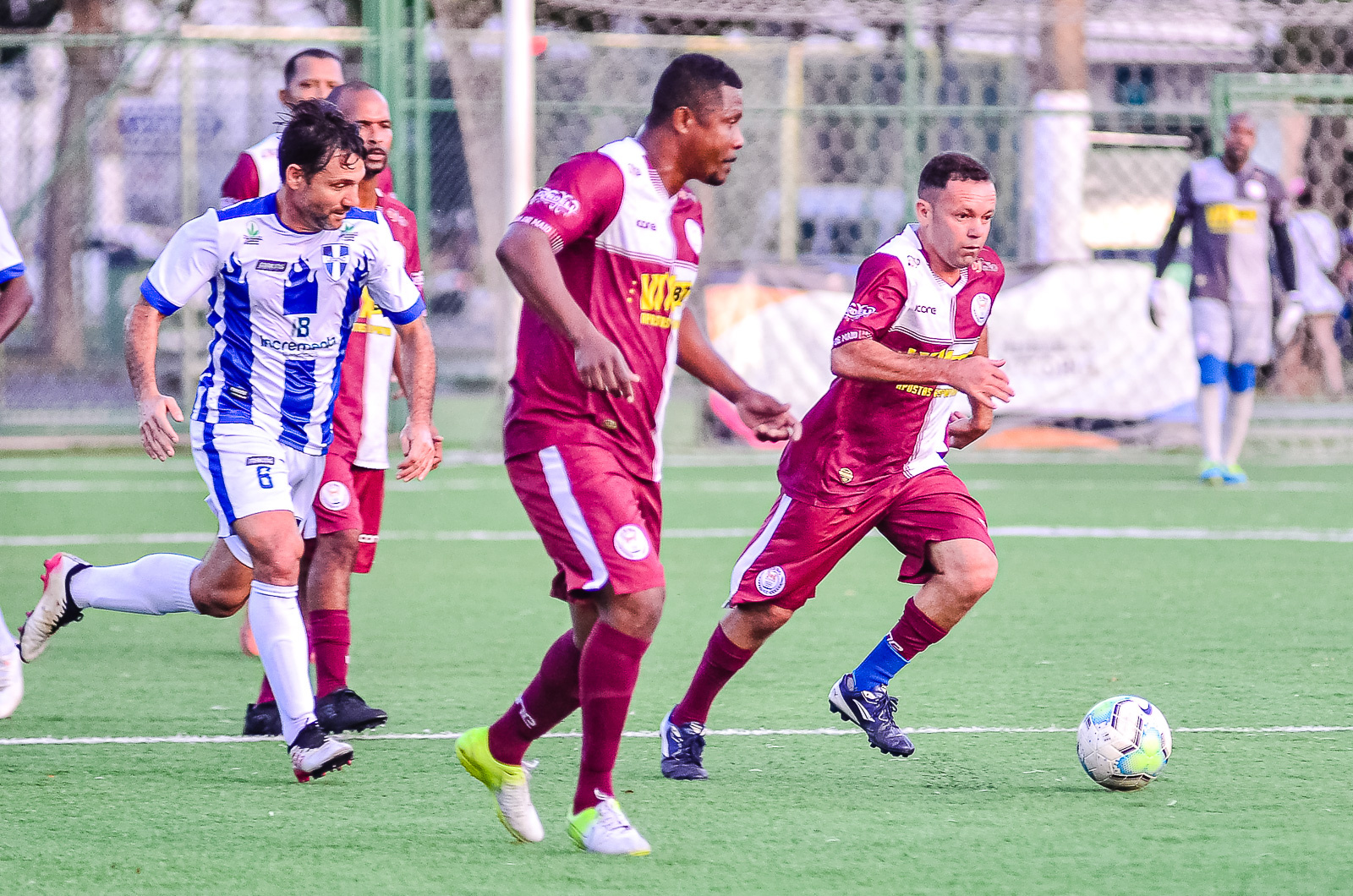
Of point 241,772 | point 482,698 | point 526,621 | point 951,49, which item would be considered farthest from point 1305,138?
point 241,772

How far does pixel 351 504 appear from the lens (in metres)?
5.64

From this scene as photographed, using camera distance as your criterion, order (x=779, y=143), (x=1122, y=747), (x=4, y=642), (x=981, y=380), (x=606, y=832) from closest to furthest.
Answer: (x=606, y=832)
(x=1122, y=747)
(x=981, y=380)
(x=4, y=642)
(x=779, y=143)

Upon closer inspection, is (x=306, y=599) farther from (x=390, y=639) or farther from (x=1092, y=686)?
(x=1092, y=686)

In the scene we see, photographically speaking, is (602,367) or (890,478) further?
(890,478)

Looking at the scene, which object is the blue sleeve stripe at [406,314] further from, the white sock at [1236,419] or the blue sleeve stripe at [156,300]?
the white sock at [1236,419]

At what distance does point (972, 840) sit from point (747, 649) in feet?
3.57

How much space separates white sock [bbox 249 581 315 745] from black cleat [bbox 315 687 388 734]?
18.3 inches

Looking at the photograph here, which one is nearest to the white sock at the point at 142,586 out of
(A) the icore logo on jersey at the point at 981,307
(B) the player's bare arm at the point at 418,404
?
(B) the player's bare arm at the point at 418,404

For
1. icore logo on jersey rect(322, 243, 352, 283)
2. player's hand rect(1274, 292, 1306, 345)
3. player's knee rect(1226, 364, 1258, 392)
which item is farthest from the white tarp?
icore logo on jersey rect(322, 243, 352, 283)

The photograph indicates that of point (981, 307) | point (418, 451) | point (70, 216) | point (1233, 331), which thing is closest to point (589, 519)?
point (418, 451)

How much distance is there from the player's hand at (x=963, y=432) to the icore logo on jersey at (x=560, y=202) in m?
1.73

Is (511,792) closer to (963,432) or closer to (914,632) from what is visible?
(914,632)

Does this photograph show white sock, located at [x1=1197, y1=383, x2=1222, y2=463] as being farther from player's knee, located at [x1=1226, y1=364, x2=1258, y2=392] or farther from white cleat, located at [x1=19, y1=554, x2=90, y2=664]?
white cleat, located at [x1=19, y1=554, x2=90, y2=664]

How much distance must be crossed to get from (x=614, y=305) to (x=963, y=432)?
1.55 meters
